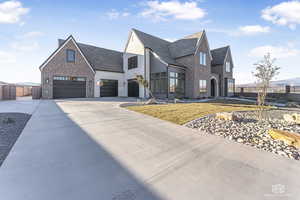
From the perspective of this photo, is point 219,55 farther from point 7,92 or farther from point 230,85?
point 7,92

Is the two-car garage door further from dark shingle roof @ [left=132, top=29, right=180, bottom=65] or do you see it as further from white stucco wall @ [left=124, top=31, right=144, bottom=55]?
dark shingle roof @ [left=132, top=29, right=180, bottom=65]

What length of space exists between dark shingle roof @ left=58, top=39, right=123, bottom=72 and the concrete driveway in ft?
57.3

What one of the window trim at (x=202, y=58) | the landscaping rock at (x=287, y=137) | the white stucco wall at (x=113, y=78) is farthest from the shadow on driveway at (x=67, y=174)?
the window trim at (x=202, y=58)

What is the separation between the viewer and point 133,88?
20.0m

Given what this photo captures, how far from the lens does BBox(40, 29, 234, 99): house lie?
16.3m

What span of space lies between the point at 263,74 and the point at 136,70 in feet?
48.4

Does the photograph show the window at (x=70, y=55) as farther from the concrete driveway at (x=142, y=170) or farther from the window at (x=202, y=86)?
the window at (x=202, y=86)

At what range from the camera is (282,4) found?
7.46 meters

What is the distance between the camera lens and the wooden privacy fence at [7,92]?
14.5 m

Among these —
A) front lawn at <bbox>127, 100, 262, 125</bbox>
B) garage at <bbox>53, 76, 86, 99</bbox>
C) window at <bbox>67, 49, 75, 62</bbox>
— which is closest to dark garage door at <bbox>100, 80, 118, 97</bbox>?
garage at <bbox>53, 76, 86, 99</bbox>

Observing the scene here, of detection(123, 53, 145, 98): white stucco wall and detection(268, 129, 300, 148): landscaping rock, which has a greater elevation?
detection(123, 53, 145, 98): white stucco wall

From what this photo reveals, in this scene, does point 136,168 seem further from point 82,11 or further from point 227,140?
point 82,11

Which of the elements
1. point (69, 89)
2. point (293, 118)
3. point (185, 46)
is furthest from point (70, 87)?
point (293, 118)

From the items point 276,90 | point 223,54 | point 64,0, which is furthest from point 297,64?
point 64,0
